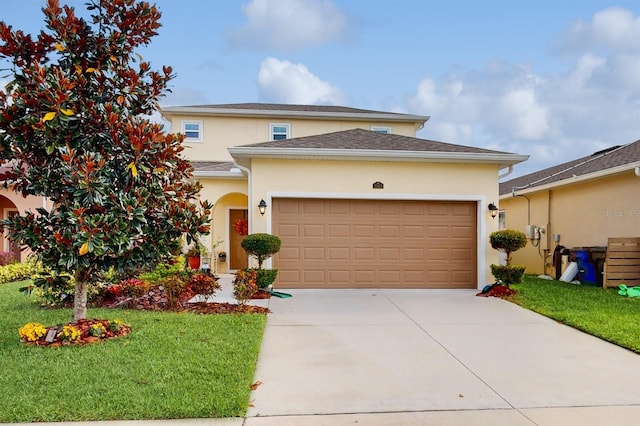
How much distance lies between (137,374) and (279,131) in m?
14.1

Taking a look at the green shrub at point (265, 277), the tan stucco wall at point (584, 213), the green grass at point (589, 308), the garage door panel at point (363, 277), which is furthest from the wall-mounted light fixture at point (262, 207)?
the tan stucco wall at point (584, 213)

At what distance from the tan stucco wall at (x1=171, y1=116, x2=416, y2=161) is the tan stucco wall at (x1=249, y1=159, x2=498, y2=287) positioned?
23.6ft

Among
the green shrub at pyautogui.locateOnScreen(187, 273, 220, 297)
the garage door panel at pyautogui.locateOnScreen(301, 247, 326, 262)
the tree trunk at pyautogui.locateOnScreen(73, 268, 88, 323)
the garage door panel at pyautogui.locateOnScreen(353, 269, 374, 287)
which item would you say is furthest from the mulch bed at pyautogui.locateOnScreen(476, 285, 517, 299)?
the tree trunk at pyautogui.locateOnScreen(73, 268, 88, 323)

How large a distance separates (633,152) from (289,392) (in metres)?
12.9

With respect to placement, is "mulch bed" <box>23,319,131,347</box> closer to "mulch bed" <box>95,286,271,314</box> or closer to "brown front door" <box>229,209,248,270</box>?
"mulch bed" <box>95,286,271,314</box>

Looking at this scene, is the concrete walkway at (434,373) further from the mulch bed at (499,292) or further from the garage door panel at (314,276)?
the garage door panel at (314,276)

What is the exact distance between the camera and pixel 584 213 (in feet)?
42.4

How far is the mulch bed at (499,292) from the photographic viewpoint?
9.62 meters

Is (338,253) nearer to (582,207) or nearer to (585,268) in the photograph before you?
(585,268)

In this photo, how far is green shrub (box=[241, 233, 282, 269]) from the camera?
9375mm

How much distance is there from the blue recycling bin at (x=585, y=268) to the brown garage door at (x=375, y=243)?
3.57 metres

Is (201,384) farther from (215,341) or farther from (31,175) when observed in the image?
(31,175)

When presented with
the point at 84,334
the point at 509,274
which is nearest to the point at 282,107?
the point at 509,274

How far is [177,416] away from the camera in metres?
3.51
